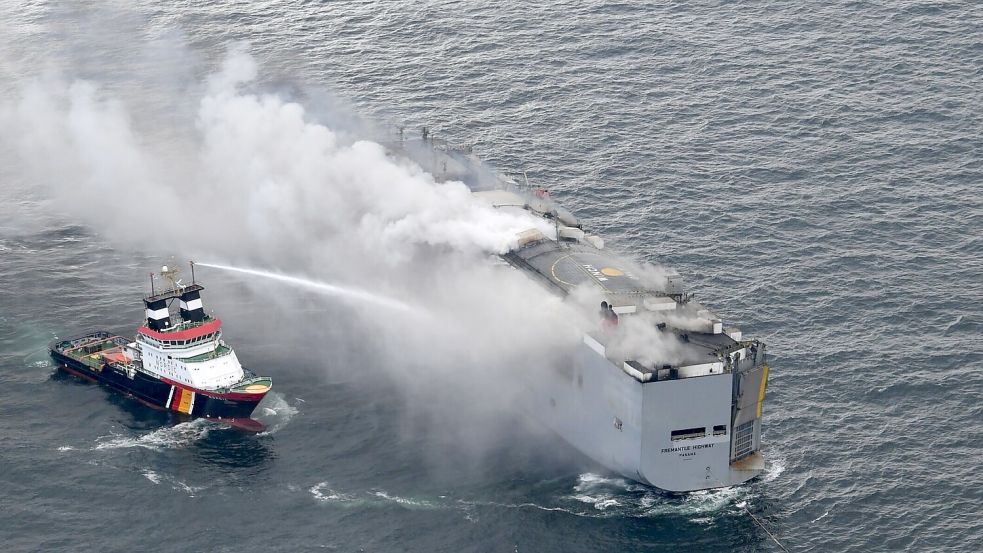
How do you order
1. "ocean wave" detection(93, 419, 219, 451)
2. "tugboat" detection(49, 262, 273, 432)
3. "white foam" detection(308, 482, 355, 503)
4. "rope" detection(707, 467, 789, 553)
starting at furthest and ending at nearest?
"tugboat" detection(49, 262, 273, 432), "ocean wave" detection(93, 419, 219, 451), "white foam" detection(308, 482, 355, 503), "rope" detection(707, 467, 789, 553)

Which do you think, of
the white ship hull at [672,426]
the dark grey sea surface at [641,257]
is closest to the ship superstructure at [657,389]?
the white ship hull at [672,426]

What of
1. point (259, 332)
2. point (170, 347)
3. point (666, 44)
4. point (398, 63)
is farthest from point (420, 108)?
point (170, 347)

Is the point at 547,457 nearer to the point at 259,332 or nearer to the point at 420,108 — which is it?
the point at 259,332

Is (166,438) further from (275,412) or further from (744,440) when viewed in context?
(744,440)

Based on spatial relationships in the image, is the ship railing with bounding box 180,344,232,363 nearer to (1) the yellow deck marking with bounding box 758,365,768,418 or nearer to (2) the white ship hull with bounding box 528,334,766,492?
(2) the white ship hull with bounding box 528,334,766,492

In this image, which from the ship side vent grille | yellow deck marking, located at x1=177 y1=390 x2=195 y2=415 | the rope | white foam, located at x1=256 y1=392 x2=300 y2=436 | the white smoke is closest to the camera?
the rope

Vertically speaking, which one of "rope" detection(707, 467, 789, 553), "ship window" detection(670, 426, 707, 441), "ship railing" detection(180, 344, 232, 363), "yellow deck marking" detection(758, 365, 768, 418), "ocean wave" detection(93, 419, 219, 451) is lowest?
"rope" detection(707, 467, 789, 553)

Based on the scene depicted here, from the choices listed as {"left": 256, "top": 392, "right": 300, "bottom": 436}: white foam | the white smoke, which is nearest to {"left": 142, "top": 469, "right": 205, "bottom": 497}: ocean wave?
{"left": 256, "top": 392, "right": 300, "bottom": 436}: white foam
